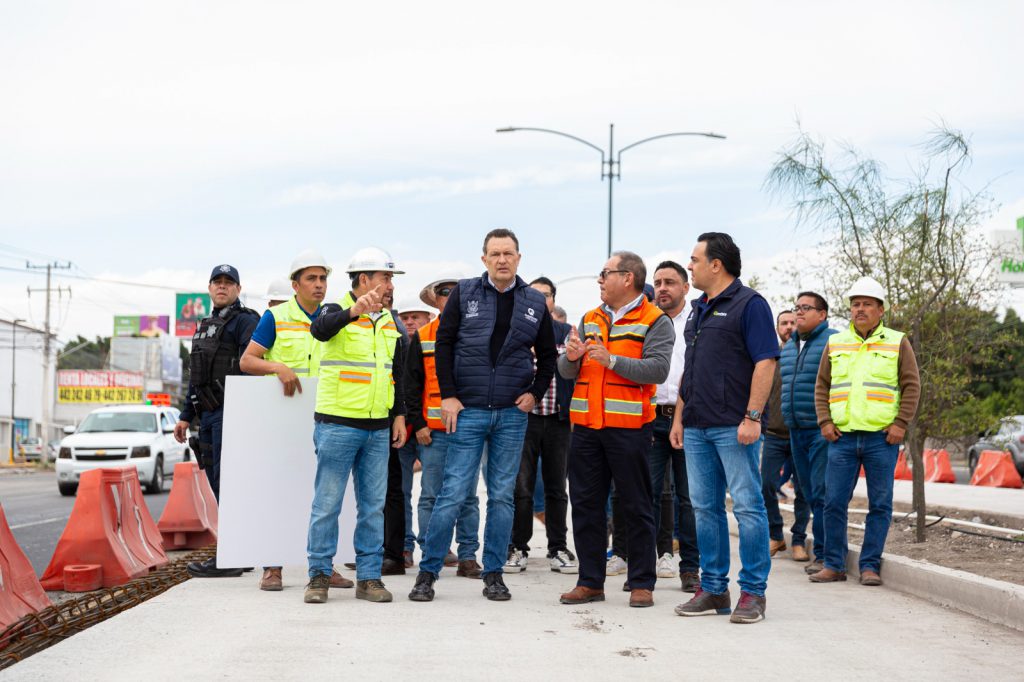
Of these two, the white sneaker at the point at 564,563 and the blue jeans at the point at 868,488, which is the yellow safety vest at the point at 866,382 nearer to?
the blue jeans at the point at 868,488

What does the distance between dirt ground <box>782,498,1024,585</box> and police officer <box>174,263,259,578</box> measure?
17.7ft

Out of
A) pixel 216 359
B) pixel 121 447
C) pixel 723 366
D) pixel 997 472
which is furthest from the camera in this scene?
pixel 121 447

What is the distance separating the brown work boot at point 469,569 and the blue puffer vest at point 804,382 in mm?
2779

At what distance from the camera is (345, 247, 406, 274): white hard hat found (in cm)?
750

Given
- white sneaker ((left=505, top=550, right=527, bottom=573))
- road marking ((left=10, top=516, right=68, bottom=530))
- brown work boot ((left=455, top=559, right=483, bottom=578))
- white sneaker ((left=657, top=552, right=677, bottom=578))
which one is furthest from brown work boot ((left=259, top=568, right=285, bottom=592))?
road marking ((left=10, top=516, right=68, bottom=530))

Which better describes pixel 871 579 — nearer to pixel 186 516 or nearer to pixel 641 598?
pixel 641 598

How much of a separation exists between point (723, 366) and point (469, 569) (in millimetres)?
2908

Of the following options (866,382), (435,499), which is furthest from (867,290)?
(435,499)

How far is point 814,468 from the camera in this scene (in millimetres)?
9656

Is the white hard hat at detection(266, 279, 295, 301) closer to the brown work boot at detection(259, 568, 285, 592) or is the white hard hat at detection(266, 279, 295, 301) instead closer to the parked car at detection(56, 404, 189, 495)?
the brown work boot at detection(259, 568, 285, 592)

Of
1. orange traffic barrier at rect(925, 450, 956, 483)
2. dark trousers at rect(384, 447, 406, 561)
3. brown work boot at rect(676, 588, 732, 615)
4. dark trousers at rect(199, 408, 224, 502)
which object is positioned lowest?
orange traffic barrier at rect(925, 450, 956, 483)

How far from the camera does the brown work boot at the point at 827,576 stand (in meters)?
8.94

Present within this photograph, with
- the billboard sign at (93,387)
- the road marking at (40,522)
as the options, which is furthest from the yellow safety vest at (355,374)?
the billboard sign at (93,387)

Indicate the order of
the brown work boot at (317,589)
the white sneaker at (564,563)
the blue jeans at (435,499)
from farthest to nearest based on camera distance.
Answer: the white sneaker at (564,563) < the blue jeans at (435,499) < the brown work boot at (317,589)
